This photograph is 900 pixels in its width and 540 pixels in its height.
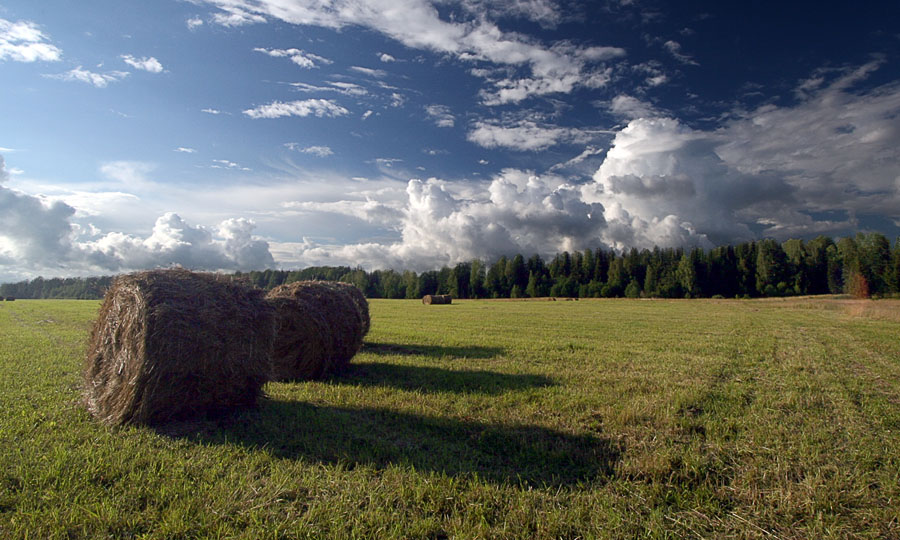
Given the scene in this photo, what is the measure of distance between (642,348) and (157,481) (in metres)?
12.5

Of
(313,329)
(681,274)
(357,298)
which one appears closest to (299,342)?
(313,329)

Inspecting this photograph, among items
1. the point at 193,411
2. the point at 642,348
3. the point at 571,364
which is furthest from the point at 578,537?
the point at 642,348

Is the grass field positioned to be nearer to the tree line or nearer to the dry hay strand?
the dry hay strand

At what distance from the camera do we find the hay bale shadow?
40.5ft

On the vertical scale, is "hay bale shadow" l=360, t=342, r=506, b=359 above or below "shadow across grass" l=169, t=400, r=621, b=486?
below

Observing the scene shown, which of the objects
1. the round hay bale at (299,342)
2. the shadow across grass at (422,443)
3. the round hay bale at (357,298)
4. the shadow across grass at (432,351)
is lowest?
the shadow across grass at (432,351)

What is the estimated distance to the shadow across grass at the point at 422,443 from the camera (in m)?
4.59

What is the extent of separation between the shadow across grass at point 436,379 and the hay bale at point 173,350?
2.53 m

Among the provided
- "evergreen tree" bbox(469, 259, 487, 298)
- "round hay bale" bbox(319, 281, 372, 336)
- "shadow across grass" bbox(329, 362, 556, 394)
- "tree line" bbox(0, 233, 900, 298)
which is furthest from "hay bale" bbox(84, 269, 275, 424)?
"evergreen tree" bbox(469, 259, 487, 298)

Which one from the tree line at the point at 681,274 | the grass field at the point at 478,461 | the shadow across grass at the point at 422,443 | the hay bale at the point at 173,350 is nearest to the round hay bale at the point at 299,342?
the grass field at the point at 478,461

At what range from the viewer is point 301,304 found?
33.7ft

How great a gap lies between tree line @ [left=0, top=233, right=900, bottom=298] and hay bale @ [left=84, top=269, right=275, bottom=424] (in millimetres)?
77146

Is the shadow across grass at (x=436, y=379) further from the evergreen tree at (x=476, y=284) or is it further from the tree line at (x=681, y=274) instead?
the evergreen tree at (x=476, y=284)

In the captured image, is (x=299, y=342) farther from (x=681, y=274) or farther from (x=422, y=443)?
(x=681, y=274)
